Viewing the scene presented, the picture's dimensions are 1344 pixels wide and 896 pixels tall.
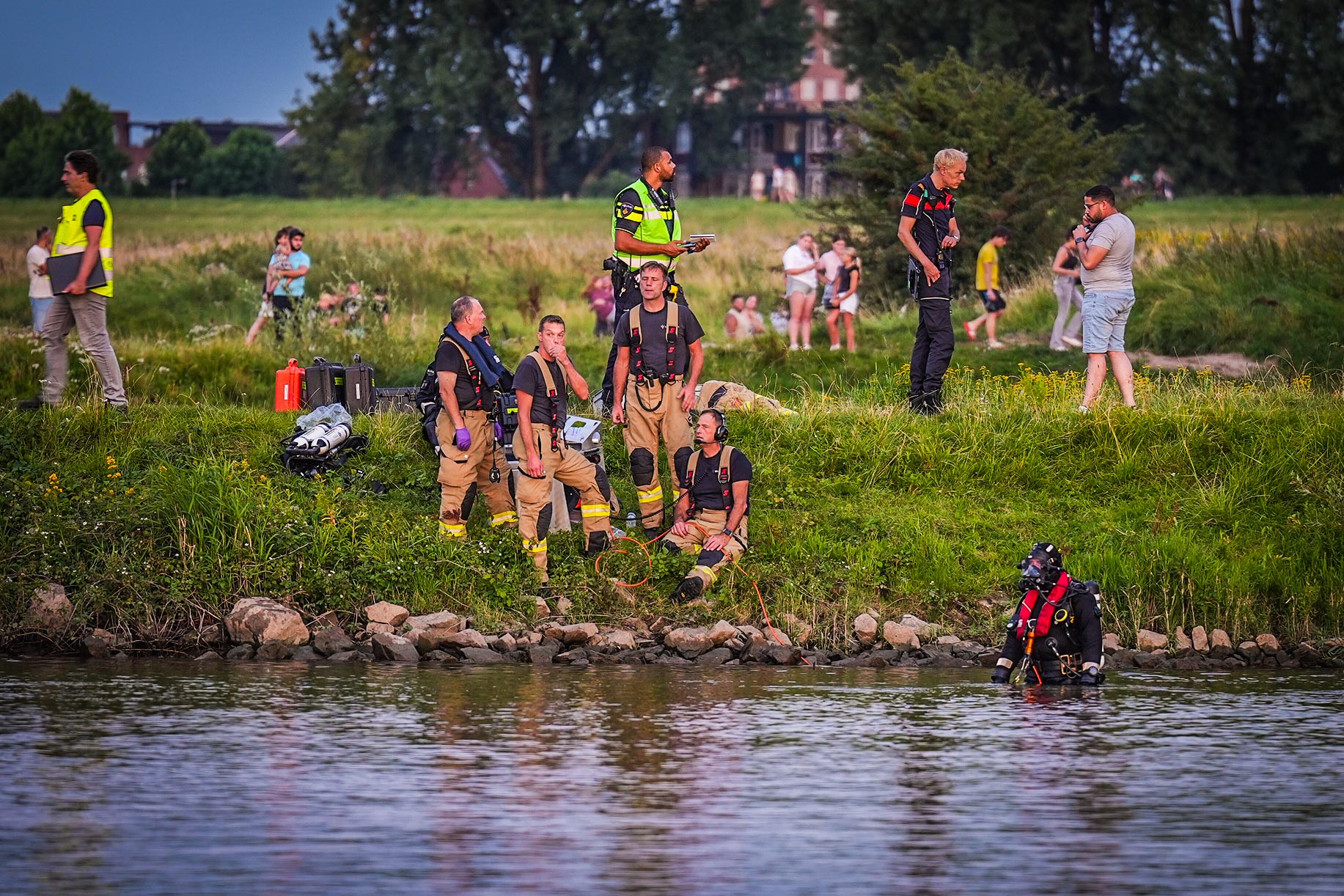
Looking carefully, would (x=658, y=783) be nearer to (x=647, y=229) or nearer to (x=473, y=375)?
(x=473, y=375)

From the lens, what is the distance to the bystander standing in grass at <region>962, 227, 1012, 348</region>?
22.4 metres

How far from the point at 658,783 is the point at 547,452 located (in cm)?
468

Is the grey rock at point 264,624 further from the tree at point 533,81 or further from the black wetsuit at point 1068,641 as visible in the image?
the tree at point 533,81

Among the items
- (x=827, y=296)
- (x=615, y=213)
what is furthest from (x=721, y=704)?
(x=827, y=296)

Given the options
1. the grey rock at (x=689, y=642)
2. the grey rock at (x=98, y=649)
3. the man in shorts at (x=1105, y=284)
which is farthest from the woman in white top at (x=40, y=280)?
the man in shorts at (x=1105, y=284)

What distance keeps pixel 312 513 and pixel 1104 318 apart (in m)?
6.83

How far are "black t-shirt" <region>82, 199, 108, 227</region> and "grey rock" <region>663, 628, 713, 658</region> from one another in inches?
249

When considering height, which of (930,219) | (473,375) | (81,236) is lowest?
(473,375)

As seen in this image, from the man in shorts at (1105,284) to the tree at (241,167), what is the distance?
7231cm

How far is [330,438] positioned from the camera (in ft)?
48.6

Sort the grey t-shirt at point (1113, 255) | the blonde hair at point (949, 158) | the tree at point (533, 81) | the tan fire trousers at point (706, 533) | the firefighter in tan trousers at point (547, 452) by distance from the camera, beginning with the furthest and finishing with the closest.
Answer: the tree at point (533, 81) < the grey t-shirt at point (1113, 255) < the blonde hair at point (949, 158) < the tan fire trousers at point (706, 533) < the firefighter in tan trousers at point (547, 452)

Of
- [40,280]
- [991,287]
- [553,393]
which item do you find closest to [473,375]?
[553,393]

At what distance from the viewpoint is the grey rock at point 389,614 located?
1312 cm

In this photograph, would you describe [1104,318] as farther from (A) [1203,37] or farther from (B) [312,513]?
(A) [1203,37]
